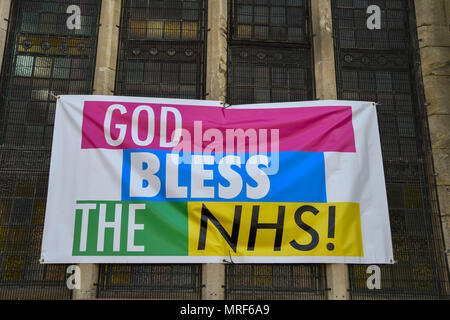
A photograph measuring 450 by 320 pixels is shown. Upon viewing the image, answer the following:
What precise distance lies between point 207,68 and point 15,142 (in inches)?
136

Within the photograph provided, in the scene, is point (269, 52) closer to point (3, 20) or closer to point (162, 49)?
point (162, 49)

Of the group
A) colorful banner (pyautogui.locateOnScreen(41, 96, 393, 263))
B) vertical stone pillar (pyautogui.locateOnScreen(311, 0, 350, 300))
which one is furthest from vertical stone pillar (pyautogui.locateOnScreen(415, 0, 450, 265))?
vertical stone pillar (pyautogui.locateOnScreen(311, 0, 350, 300))

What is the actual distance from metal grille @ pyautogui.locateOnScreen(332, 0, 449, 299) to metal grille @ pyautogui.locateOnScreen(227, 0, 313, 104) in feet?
2.03

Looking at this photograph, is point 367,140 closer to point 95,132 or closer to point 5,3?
point 95,132

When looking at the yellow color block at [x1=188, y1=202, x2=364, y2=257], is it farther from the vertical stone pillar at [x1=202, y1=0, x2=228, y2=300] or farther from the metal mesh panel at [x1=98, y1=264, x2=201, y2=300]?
the metal mesh panel at [x1=98, y1=264, x2=201, y2=300]

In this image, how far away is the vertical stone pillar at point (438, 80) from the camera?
690 centimetres

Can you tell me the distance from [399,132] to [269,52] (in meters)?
2.68

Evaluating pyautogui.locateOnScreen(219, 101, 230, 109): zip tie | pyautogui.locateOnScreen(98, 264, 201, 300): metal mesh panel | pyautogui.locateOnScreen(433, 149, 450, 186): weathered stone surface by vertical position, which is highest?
pyautogui.locateOnScreen(219, 101, 230, 109): zip tie

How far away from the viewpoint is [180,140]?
21.7 ft

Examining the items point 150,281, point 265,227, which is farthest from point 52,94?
point 265,227

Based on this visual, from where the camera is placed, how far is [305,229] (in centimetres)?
637

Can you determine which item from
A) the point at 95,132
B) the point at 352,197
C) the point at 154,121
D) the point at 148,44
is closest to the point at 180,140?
the point at 154,121

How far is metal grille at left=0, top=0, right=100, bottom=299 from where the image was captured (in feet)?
21.5

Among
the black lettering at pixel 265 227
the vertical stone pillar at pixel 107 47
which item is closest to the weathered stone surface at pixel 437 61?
the black lettering at pixel 265 227
